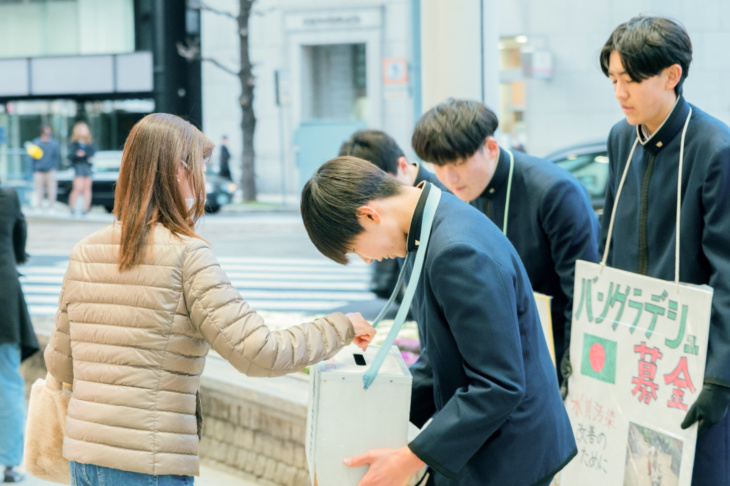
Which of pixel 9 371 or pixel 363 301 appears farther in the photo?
pixel 363 301

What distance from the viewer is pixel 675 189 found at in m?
2.63

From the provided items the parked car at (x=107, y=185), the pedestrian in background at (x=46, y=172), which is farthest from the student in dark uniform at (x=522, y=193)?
the pedestrian in background at (x=46, y=172)

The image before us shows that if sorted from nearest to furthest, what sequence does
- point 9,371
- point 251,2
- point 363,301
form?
1. point 9,371
2. point 363,301
3. point 251,2

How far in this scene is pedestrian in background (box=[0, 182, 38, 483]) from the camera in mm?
4566

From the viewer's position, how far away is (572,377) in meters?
2.99

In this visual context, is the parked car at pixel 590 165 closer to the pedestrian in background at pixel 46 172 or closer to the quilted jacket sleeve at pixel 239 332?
the quilted jacket sleeve at pixel 239 332

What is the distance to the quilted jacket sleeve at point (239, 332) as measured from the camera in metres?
2.28

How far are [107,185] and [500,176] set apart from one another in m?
17.0

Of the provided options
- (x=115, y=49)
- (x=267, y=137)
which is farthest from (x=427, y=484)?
(x=115, y=49)

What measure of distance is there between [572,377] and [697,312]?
653 mm

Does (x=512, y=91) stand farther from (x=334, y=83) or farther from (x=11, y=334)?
(x=334, y=83)

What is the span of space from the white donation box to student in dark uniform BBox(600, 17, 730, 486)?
940 millimetres

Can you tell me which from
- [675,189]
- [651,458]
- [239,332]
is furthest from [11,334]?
[675,189]

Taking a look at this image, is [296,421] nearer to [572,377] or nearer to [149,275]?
[572,377]
